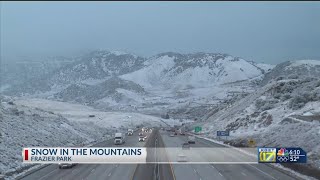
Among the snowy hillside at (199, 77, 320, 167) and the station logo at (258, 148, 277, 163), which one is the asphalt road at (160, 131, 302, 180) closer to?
the station logo at (258, 148, 277, 163)

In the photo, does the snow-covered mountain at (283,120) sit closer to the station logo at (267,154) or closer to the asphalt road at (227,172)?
the station logo at (267,154)

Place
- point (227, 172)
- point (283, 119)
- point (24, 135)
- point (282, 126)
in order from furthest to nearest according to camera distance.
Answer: point (283, 119), point (282, 126), point (24, 135), point (227, 172)

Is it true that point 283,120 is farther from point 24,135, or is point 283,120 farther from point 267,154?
point 24,135

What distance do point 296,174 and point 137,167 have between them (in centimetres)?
1640

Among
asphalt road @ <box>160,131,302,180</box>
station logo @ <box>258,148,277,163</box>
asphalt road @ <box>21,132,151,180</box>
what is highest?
station logo @ <box>258,148,277,163</box>

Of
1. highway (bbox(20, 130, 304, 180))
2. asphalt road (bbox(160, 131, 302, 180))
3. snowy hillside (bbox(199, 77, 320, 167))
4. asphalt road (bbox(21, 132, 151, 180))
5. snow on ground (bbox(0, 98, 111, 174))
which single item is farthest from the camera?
snowy hillside (bbox(199, 77, 320, 167))

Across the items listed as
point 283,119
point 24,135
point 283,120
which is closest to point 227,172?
point 24,135

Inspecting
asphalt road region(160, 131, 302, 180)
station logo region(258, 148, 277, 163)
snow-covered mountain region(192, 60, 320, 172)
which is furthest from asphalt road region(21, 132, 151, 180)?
snow-covered mountain region(192, 60, 320, 172)

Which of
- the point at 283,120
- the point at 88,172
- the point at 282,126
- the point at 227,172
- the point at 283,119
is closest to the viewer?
the point at 227,172

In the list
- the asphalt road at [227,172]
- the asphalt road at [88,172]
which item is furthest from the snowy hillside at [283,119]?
the asphalt road at [88,172]

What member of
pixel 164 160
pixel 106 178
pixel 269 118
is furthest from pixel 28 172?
pixel 269 118

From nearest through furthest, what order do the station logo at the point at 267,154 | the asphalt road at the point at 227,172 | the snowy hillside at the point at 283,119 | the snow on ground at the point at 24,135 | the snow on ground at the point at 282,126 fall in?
the asphalt road at the point at 227,172 → the station logo at the point at 267,154 → the snow on ground at the point at 24,135 → the snow on ground at the point at 282,126 → the snowy hillside at the point at 283,119

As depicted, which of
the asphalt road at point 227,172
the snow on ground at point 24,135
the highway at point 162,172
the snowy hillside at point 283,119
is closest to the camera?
the asphalt road at point 227,172

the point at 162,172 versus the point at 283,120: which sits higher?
the point at 283,120
